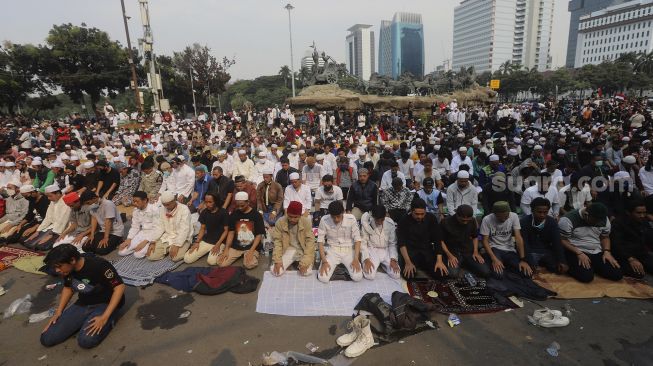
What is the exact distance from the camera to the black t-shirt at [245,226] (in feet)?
16.5

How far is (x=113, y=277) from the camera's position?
346 centimetres

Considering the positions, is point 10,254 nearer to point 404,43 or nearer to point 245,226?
point 245,226

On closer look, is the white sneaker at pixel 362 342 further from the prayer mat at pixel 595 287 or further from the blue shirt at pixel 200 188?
the blue shirt at pixel 200 188

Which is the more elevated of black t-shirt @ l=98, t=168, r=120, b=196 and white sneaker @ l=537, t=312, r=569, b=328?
black t-shirt @ l=98, t=168, r=120, b=196

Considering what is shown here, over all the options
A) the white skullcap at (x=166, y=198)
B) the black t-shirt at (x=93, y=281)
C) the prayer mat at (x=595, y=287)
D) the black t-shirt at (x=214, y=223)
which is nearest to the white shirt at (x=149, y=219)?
the white skullcap at (x=166, y=198)

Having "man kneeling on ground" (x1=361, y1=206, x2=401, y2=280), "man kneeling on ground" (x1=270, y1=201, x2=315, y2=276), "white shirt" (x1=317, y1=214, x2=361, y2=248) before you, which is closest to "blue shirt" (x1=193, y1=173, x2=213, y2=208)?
"man kneeling on ground" (x1=270, y1=201, x2=315, y2=276)

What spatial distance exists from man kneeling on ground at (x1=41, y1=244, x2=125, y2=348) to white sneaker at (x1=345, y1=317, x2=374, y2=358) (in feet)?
8.08

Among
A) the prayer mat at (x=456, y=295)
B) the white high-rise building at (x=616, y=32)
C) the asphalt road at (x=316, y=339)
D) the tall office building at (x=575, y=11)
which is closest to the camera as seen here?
the asphalt road at (x=316, y=339)

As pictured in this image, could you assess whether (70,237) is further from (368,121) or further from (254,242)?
(368,121)

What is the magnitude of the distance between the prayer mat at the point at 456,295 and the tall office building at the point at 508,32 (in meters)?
106

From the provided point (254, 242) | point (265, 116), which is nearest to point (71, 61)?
point (265, 116)

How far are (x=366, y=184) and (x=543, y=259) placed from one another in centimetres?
293

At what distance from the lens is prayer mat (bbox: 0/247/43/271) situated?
516 centimetres

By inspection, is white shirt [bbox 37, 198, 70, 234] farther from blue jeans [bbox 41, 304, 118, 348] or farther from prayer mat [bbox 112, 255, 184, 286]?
blue jeans [bbox 41, 304, 118, 348]
